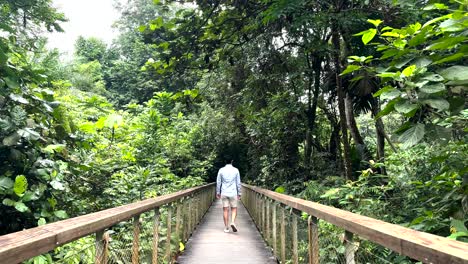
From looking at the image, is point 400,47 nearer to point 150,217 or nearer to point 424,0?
point 424,0

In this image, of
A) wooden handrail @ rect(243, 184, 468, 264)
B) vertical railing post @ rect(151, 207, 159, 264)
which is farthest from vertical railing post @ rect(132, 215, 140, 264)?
wooden handrail @ rect(243, 184, 468, 264)

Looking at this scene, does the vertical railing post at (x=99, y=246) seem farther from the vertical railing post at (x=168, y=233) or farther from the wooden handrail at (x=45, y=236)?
the vertical railing post at (x=168, y=233)

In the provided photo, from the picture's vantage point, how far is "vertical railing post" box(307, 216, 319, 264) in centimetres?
262

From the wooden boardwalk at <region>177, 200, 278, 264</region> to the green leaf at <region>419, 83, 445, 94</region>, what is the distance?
3187 mm

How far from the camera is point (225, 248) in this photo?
522 cm

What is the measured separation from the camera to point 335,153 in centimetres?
963

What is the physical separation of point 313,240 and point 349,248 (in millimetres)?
654

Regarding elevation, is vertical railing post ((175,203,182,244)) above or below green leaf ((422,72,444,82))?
below

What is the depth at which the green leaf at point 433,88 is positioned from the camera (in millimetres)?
1732

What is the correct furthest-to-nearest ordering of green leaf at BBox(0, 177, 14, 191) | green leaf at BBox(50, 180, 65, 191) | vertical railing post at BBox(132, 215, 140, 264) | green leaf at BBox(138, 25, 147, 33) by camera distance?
green leaf at BBox(138, 25, 147, 33), green leaf at BBox(50, 180, 65, 191), vertical railing post at BBox(132, 215, 140, 264), green leaf at BBox(0, 177, 14, 191)

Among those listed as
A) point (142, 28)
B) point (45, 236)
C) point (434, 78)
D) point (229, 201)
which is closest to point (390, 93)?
point (434, 78)

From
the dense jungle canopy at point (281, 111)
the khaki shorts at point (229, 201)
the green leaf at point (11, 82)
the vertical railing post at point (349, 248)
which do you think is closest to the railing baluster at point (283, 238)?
the dense jungle canopy at point (281, 111)

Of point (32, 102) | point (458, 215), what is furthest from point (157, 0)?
point (458, 215)

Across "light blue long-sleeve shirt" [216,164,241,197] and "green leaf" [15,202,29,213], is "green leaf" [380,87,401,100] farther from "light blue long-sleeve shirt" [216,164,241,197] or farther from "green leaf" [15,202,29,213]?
"light blue long-sleeve shirt" [216,164,241,197]
